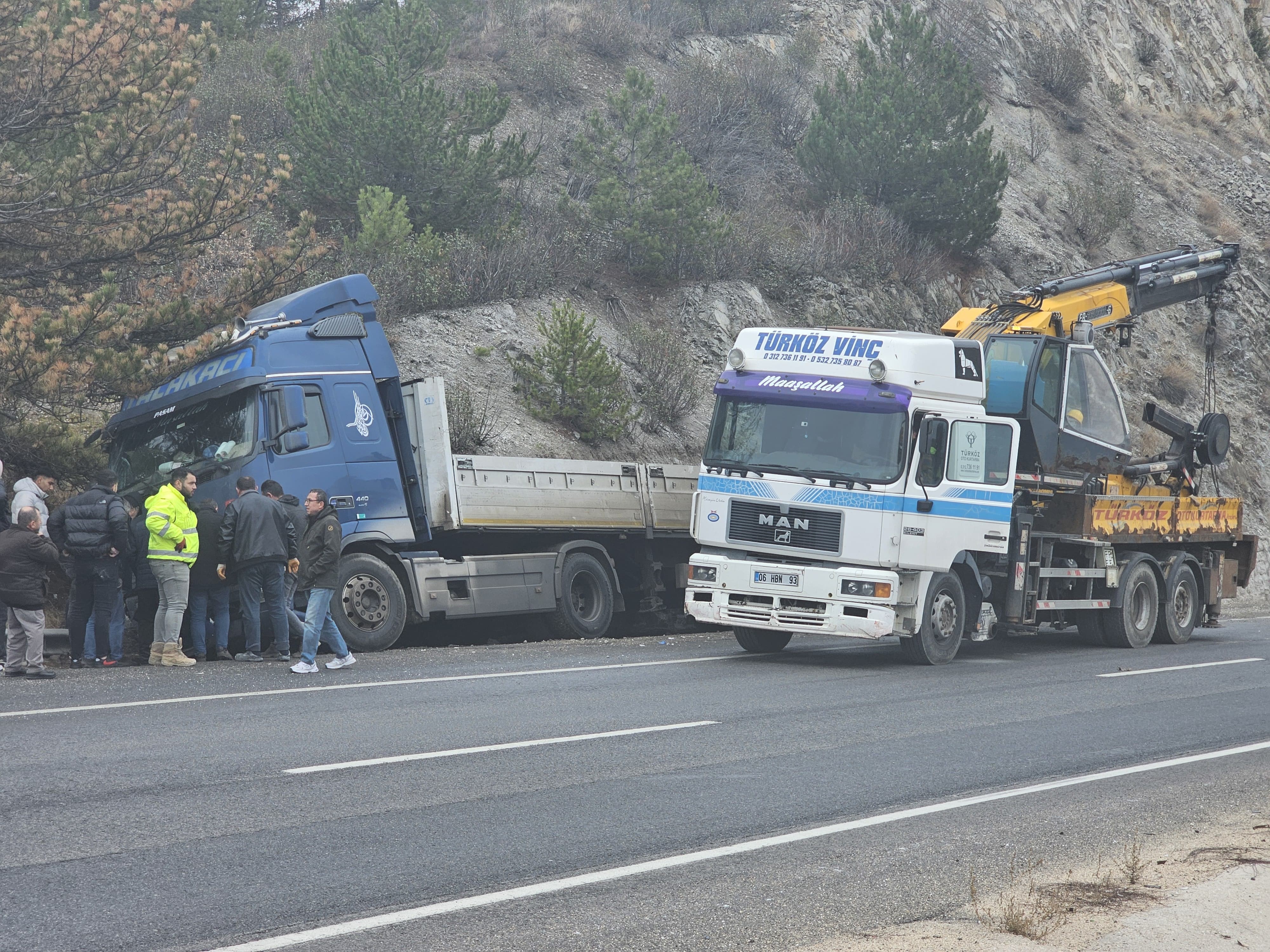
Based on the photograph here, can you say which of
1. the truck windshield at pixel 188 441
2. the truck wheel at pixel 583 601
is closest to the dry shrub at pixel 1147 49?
the truck wheel at pixel 583 601

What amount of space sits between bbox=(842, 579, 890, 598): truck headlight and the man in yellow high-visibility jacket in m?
6.33

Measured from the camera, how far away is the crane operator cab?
15.3 metres

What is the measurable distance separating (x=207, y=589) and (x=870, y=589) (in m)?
6.57

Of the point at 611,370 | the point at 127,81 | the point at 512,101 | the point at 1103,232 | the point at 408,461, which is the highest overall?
the point at 512,101

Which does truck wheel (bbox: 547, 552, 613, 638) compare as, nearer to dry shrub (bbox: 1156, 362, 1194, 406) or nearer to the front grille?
the front grille

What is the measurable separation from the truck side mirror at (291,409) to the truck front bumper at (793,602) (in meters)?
4.36

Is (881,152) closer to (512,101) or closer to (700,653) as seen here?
(512,101)

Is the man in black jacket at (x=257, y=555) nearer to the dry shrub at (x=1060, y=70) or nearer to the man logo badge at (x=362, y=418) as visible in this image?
the man logo badge at (x=362, y=418)

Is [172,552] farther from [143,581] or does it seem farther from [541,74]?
[541,74]

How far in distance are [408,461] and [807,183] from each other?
25.4 metres

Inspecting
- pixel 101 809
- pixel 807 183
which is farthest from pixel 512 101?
pixel 101 809

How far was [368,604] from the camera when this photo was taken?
14.4 meters

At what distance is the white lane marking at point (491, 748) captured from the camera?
7.73 metres

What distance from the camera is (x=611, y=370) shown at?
2528cm
